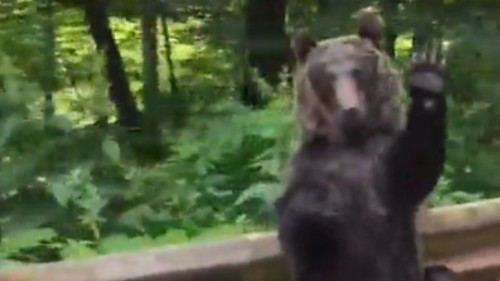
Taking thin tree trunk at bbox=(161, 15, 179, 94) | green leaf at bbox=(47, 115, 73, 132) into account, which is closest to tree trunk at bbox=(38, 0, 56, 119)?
green leaf at bbox=(47, 115, 73, 132)

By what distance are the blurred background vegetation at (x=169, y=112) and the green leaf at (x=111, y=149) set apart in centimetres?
1

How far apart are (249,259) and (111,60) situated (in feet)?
11.7

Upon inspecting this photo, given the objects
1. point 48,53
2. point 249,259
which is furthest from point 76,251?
point 48,53

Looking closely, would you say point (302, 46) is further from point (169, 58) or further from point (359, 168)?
point (169, 58)

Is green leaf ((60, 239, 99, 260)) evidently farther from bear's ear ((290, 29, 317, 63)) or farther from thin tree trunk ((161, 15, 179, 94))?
thin tree trunk ((161, 15, 179, 94))

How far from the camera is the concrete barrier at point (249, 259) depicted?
15.7 ft

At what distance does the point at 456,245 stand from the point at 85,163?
2.17 meters

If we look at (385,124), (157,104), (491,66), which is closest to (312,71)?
(385,124)

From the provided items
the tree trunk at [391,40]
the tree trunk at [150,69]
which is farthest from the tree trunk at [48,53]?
the tree trunk at [391,40]

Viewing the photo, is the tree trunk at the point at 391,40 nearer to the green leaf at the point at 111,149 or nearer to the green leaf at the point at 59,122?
the green leaf at the point at 111,149

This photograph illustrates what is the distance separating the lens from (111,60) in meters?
8.52

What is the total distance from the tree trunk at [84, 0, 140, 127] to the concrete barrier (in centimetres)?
290

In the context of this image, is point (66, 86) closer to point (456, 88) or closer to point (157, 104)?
point (157, 104)

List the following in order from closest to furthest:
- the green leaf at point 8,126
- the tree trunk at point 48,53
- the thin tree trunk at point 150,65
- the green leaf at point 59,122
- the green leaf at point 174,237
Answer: the green leaf at point 174,237, the green leaf at point 8,126, the green leaf at point 59,122, the tree trunk at point 48,53, the thin tree trunk at point 150,65
